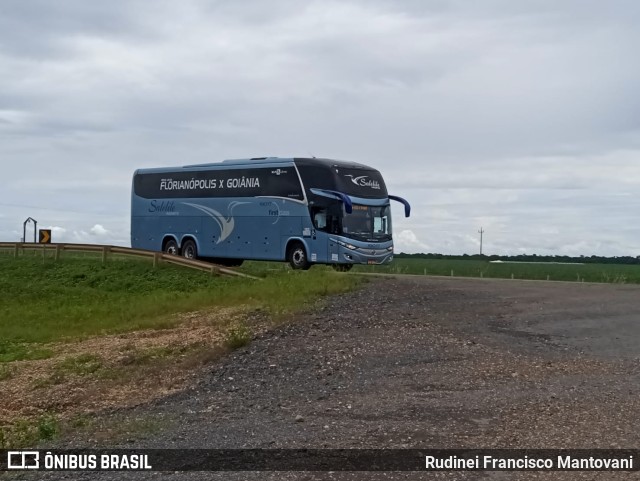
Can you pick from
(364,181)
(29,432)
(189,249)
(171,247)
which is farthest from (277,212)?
(29,432)

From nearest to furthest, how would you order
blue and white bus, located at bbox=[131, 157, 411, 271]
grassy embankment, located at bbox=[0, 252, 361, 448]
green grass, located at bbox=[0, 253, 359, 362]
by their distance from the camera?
1. grassy embankment, located at bbox=[0, 252, 361, 448]
2. green grass, located at bbox=[0, 253, 359, 362]
3. blue and white bus, located at bbox=[131, 157, 411, 271]

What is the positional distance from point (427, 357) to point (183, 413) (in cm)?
464

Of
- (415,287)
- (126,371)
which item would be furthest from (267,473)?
(415,287)

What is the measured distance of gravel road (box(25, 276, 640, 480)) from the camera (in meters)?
9.71

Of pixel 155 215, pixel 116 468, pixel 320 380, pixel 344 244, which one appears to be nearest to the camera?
pixel 116 468

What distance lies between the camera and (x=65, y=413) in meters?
13.7

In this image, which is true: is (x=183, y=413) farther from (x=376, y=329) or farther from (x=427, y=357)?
(x=376, y=329)

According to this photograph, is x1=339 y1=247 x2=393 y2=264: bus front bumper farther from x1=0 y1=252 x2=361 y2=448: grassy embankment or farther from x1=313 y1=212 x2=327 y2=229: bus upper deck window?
x1=0 y1=252 x2=361 y2=448: grassy embankment

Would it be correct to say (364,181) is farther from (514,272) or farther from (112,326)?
(514,272)

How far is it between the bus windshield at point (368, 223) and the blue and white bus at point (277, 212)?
Result: 0.04m

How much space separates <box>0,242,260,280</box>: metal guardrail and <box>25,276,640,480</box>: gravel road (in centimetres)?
1084

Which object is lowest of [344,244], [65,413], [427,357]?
[65,413]

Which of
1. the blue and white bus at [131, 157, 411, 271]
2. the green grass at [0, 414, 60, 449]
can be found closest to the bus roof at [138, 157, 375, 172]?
the blue and white bus at [131, 157, 411, 271]

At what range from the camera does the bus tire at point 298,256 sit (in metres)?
32.5
